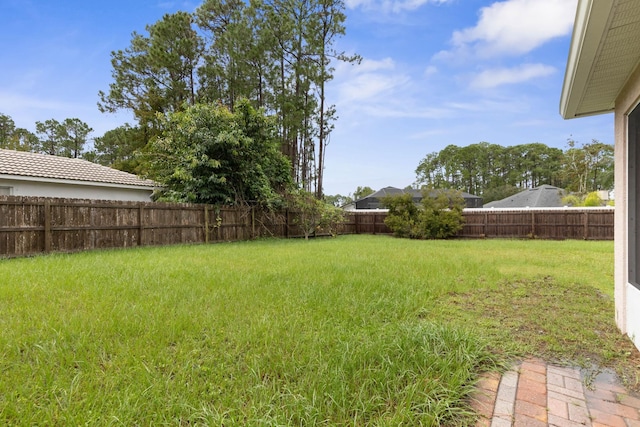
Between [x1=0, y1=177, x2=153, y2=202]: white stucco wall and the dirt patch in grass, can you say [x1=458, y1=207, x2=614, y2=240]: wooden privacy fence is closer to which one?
the dirt patch in grass

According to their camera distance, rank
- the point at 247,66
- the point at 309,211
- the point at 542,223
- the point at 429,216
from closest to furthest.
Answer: the point at 309,211 → the point at 542,223 → the point at 429,216 → the point at 247,66

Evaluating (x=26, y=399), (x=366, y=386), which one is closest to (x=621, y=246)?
(x=366, y=386)

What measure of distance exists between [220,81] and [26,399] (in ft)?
66.3

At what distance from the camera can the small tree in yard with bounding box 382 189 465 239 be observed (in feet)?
49.3

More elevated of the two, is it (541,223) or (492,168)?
(492,168)

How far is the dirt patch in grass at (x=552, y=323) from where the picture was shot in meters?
2.42

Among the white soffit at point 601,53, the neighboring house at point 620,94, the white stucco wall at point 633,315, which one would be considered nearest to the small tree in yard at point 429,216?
the neighboring house at point 620,94

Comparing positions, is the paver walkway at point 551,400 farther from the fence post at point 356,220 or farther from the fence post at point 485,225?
the fence post at point 356,220

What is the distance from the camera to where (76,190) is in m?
11.2

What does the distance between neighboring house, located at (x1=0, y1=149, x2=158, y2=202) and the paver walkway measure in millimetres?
12659

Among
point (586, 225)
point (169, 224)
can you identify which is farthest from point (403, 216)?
point (169, 224)

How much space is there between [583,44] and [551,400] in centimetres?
225

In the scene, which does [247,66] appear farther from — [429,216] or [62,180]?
[429,216]

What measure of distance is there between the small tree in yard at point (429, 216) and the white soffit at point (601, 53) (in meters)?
12.0
